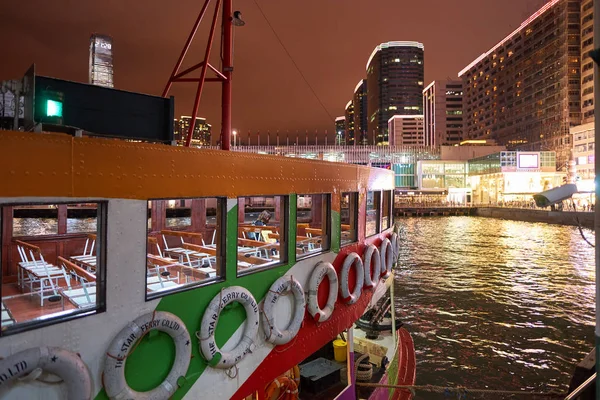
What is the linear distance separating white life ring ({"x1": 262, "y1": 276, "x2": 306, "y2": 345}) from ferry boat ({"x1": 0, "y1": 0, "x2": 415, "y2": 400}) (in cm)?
2

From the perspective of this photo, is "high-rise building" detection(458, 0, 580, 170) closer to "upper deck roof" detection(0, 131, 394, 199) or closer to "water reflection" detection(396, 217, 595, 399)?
"water reflection" detection(396, 217, 595, 399)

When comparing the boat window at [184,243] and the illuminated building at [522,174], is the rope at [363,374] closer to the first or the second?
the boat window at [184,243]

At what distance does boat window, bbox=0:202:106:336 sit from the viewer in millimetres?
3811

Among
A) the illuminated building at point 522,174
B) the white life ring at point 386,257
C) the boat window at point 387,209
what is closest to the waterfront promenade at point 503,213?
the illuminated building at point 522,174

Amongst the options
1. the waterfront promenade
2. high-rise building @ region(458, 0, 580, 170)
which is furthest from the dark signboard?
high-rise building @ region(458, 0, 580, 170)

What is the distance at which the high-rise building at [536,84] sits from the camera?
10988 centimetres

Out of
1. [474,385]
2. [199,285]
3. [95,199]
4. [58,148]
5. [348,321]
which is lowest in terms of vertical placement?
[474,385]

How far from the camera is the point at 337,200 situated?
7.37 meters

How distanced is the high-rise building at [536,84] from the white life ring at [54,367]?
124 meters

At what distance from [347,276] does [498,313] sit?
58.4 ft

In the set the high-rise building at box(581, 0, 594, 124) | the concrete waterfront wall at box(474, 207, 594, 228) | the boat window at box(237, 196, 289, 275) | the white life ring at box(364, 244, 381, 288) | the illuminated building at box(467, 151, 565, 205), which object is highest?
the high-rise building at box(581, 0, 594, 124)

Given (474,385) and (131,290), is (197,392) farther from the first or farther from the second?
(474,385)

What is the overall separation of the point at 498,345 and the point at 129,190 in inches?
726

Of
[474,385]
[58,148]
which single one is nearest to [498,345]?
[474,385]
